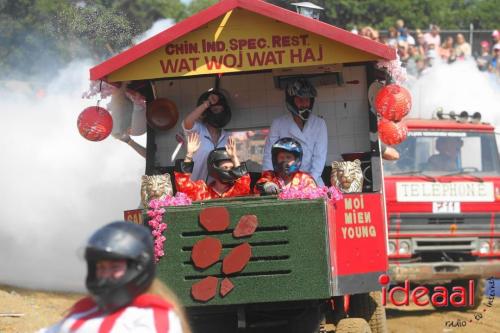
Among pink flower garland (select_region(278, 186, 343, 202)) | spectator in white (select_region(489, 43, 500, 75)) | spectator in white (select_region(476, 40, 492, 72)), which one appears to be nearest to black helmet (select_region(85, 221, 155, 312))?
pink flower garland (select_region(278, 186, 343, 202))

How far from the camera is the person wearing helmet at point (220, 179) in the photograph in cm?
912

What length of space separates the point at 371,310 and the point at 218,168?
1971mm

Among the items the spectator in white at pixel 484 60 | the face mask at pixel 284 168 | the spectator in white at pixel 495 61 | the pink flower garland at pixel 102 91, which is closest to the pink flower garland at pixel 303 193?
the face mask at pixel 284 168

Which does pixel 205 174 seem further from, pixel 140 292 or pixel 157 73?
pixel 140 292

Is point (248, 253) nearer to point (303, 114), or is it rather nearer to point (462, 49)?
point (303, 114)

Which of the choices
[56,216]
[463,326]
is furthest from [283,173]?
[56,216]

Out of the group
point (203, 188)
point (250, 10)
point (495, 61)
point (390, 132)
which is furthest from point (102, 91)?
point (495, 61)

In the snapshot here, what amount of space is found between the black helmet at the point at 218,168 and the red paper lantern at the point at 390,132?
1998 mm

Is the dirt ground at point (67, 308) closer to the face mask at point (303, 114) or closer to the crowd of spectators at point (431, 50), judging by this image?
the face mask at point (303, 114)

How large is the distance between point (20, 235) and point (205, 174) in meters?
6.15

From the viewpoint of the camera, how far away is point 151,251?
13.9ft

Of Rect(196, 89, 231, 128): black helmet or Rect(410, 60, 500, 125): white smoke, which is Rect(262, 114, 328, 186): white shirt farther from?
Rect(410, 60, 500, 125): white smoke

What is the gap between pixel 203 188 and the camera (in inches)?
360

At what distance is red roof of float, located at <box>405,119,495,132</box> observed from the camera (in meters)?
13.2
